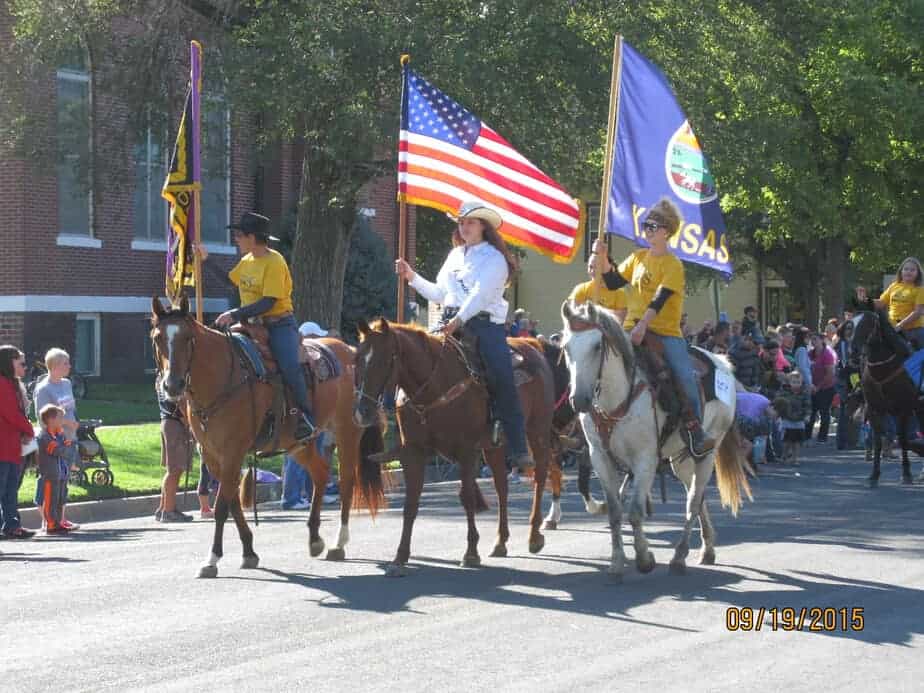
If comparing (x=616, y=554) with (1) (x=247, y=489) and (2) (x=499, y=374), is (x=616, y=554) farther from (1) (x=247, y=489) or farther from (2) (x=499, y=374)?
(1) (x=247, y=489)

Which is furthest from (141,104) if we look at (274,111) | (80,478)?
(80,478)

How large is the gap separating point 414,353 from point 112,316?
23.1 meters

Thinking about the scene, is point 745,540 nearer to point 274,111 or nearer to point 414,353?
point 414,353

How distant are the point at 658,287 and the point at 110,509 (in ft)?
27.4

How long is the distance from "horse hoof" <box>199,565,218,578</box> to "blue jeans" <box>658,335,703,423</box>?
3.84 m

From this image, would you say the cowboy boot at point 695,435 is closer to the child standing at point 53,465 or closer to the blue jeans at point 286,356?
the blue jeans at point 286,356

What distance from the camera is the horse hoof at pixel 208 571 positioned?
11.6 metres

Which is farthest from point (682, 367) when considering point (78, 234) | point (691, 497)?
point (78, 234)

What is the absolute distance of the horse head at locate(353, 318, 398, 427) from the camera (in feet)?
36.9

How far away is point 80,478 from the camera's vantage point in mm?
18281

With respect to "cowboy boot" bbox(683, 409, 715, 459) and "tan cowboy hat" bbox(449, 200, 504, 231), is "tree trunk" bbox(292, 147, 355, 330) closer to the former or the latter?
"tan cowboy hat" bbox(449, 200, 504, 231)

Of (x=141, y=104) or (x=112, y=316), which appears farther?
(x=112, y=316)

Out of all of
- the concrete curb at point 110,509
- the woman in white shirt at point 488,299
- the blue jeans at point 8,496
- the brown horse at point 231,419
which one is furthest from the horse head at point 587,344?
the concrete curb at point 110,509

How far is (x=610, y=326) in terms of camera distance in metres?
11.0
